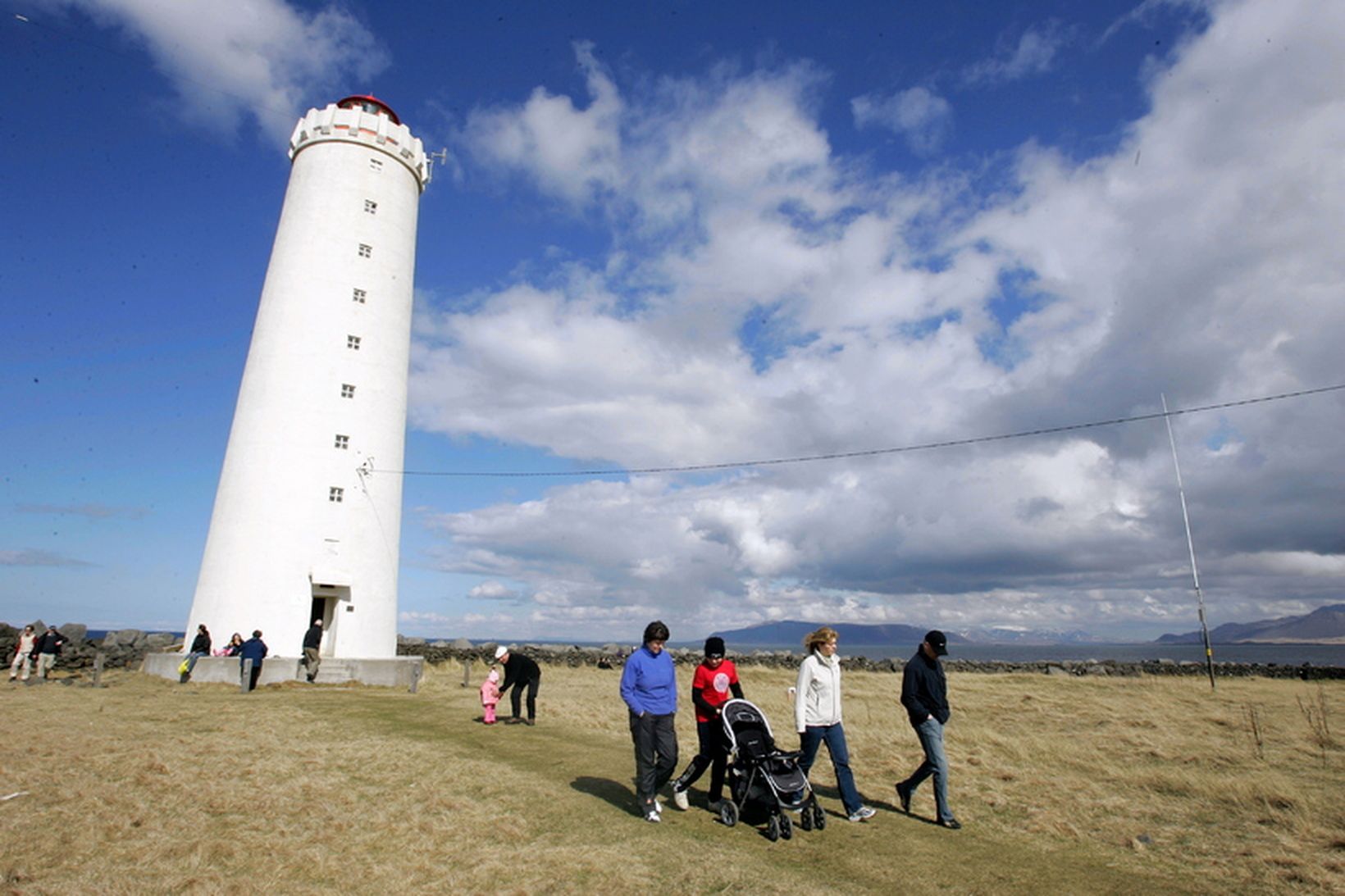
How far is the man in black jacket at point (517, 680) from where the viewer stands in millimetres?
14438

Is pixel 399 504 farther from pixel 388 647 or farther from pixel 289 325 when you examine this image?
pixel 289 325

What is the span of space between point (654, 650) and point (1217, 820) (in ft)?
21.7

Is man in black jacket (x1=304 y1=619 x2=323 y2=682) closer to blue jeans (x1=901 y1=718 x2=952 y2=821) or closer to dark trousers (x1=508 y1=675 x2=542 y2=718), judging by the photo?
dark trousers (x1=508 y1=675 x2=542 y2=718)

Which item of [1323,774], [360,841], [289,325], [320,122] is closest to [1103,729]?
[1323,774]

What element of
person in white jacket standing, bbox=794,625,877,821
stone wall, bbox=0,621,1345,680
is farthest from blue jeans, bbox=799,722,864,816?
stone wall, bbox=0,621,1345,680

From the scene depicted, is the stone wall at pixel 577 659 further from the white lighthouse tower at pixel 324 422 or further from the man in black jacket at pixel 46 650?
the white lighthouse tower at pixel 324 422

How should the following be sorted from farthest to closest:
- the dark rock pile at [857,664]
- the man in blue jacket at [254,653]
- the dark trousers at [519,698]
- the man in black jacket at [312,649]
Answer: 1. the dark rock pile at [857,664]
2. the man in black jacket at [312,649]
3. the man in blue jacket at [254,653]
4. the dark trousers at [519,698]

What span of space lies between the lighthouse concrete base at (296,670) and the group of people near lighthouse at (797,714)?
15324 millimetres

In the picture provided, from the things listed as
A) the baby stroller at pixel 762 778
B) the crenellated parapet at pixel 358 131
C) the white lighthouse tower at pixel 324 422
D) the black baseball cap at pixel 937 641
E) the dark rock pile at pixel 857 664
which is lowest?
the baby stroller at pixel 762 778

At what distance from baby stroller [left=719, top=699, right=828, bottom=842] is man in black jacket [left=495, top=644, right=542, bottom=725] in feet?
24.8

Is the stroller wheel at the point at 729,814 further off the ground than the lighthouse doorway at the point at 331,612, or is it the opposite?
the lighthouse doorway at the point at 331,612

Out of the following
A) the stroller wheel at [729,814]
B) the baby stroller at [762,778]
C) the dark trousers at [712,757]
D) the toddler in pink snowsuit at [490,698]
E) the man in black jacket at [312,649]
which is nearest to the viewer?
the baby stroller at [762,778]

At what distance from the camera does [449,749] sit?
11195mm

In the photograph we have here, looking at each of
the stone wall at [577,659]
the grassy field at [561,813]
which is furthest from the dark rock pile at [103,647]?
the grassy field at [561,813]
